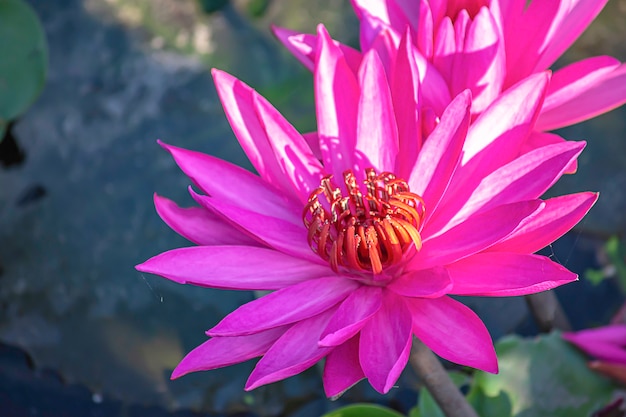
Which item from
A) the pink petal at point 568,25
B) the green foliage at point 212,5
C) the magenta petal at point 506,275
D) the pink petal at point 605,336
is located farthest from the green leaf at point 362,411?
the green foliage at point 212,5

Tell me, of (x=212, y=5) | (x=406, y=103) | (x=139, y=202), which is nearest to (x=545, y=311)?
(x=406, y=103)

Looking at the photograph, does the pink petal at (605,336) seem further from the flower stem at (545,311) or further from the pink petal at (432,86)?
the pink petal at (432,86)

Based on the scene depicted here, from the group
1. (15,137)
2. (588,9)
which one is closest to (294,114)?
(15,137)

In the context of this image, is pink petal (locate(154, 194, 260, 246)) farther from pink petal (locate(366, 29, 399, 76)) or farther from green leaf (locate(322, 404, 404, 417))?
green leaf (locate(322, 404, 404, 417))

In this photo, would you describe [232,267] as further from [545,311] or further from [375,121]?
[545,311]

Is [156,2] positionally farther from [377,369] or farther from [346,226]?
[377,369]
